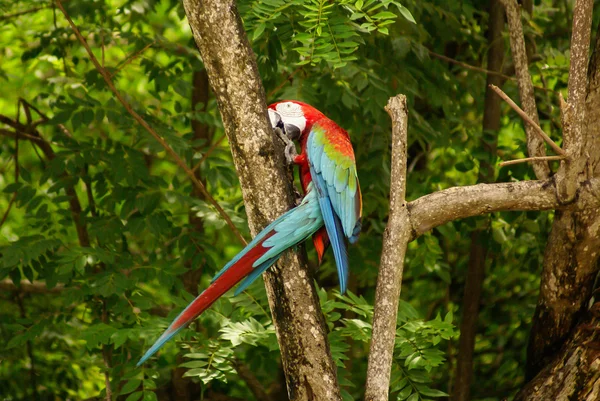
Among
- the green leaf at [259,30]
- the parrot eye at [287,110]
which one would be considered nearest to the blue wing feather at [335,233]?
the parrot eye at [287,110]

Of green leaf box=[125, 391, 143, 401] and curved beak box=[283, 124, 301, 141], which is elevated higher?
curved beak box=[283, 124, 301, 141]

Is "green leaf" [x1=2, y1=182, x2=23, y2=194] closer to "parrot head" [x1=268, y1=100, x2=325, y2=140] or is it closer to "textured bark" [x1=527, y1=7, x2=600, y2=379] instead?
"parrot head" [x1=268, y1=100, x2=325, y2=140]

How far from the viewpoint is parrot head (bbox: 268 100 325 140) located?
2.44 metres

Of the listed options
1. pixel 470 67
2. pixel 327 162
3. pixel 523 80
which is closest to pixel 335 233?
pixel 327 162

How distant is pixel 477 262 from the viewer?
13.2ft

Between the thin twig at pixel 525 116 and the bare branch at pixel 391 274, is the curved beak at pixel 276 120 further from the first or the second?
the thin twig at pixel 525 116

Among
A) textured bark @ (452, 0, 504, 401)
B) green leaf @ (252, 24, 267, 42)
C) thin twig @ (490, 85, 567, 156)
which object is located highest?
green leaf @ (252, 24, 267, 42)

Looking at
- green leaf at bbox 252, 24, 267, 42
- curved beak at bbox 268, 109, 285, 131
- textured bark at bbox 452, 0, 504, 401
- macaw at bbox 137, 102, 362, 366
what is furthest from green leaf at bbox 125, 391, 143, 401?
textured bark at bbox 452, 0, 504, 401

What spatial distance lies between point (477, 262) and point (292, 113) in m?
1.96

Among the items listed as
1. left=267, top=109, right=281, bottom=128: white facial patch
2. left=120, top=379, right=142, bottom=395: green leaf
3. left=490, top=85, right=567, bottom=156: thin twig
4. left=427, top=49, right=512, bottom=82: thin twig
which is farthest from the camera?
left=427, top=49, right=512, bottom=82: thin twig

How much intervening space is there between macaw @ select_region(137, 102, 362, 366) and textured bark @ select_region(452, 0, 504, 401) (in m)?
1.62

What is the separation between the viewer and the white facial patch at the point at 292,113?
8.05ft

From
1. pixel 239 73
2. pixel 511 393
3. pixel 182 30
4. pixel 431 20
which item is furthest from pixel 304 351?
pixel 182 30

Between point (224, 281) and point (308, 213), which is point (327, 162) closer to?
point (308, 213)
